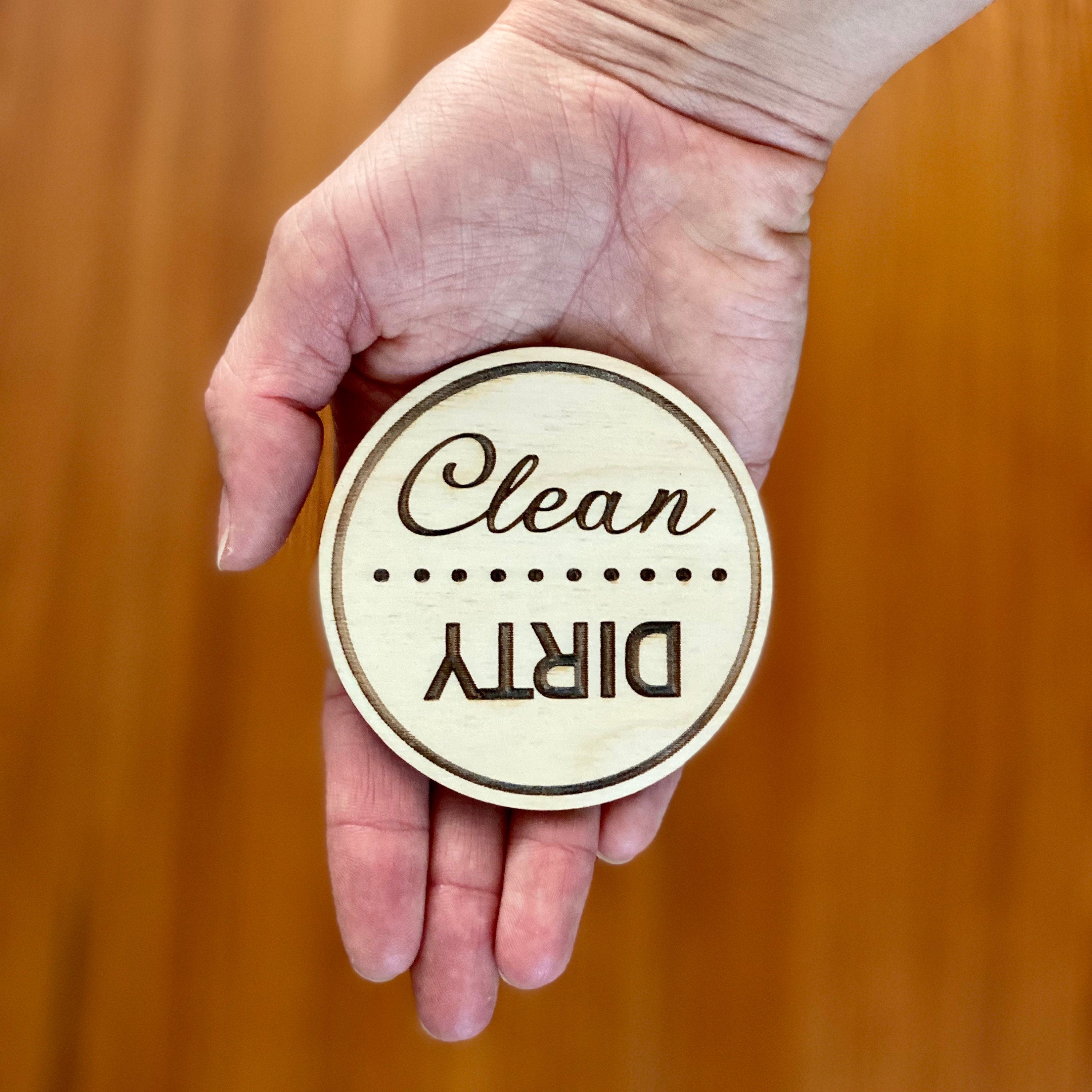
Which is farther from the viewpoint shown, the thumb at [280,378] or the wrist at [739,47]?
the wrist at [739,47]

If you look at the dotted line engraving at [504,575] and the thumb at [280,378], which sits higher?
the thumb at [280,378]

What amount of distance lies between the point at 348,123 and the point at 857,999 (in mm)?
1151

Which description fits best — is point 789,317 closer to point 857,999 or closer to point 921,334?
point 921,334

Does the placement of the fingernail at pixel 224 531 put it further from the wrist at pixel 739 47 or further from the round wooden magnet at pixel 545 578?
the wrist at pixel 739 47

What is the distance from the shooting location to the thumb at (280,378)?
840mm

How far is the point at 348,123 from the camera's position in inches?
49.3

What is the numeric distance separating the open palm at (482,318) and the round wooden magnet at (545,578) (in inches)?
2.0

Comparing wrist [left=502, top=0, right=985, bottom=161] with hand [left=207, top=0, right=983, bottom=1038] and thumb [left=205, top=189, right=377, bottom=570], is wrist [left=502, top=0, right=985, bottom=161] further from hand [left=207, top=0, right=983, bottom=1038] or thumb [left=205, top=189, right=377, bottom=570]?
thumb [left=205, top=189, right=377, bottom=570]

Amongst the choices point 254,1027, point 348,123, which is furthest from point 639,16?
point 254,1027

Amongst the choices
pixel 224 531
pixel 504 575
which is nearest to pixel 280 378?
pixel 224 531

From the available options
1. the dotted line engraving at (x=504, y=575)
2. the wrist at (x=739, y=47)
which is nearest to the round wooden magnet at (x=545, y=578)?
the dotted line engraving at (x=504, y=575)

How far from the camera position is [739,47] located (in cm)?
96

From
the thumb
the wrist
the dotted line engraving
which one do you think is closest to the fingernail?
the thumb

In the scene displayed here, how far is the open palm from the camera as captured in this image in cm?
84
